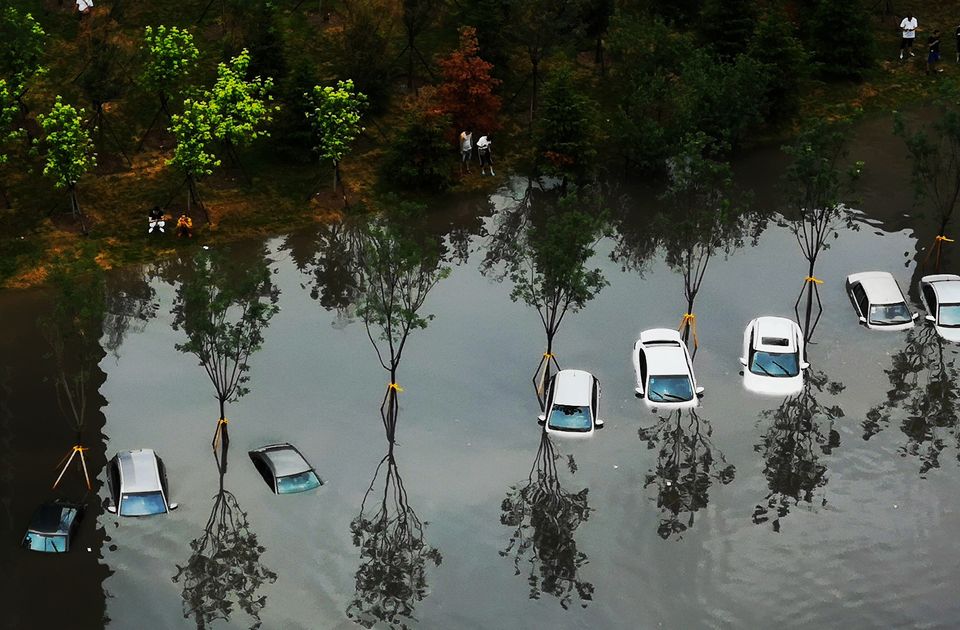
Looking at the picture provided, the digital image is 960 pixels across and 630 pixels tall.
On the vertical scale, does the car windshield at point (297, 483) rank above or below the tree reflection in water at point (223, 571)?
above

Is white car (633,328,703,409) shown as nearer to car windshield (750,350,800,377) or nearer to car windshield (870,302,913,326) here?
Answer: car windshield (750,350,800,377)

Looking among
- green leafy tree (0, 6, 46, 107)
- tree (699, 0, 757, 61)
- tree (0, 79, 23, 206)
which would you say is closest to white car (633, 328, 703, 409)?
tree (699, 0, 757, 61)

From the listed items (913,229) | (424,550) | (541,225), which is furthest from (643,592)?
(913,229)

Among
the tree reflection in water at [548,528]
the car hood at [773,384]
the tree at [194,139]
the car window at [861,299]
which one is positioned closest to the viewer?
the tree reflection in water at [548,528]

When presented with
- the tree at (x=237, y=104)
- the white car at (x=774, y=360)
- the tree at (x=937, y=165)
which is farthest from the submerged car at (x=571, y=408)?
the tree at (x=237, y=104)

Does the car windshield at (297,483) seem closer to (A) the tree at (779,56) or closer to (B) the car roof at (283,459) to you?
(B) the car roof at (283,459)

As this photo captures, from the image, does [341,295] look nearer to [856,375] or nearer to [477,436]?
[477,436]
